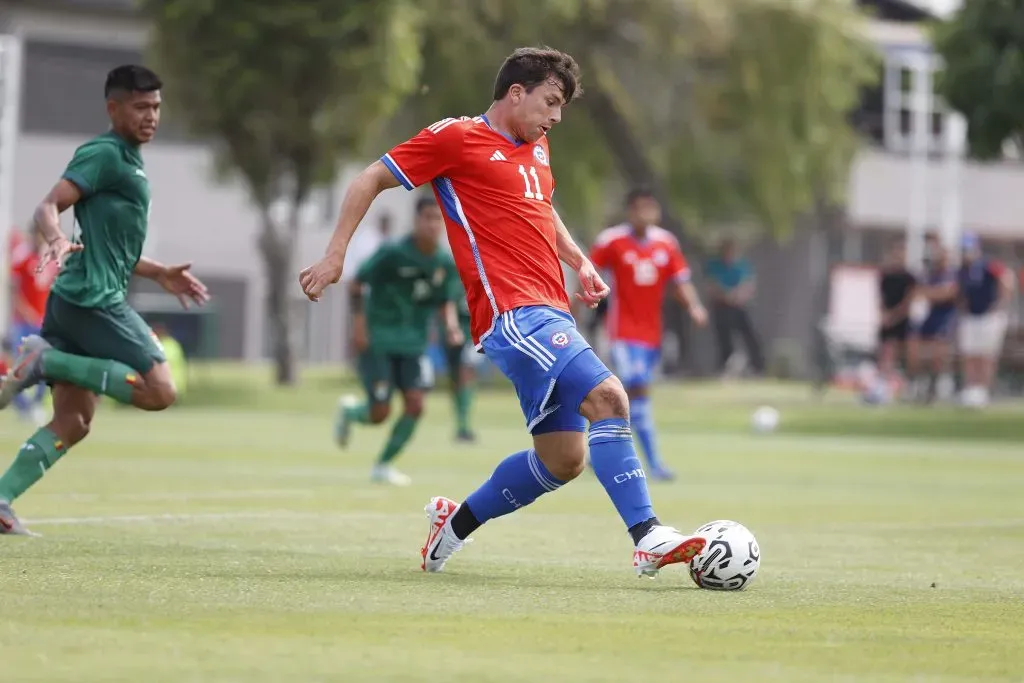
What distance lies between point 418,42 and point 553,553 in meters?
25.5

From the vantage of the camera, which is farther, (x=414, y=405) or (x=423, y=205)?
(x=423, y=205)

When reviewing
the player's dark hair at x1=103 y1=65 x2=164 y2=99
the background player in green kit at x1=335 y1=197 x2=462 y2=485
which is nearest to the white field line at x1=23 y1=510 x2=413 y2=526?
the player's dark hair at x1=103 y1=65 x2=164 y2=99

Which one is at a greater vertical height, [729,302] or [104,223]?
[104,223]

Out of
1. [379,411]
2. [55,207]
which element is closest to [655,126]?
[379,411]

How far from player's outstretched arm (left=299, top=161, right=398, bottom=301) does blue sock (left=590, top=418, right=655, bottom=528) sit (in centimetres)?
124

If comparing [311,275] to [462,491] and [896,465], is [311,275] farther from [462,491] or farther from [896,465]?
[896,465]

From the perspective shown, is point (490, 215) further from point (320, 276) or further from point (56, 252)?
point (56, 252)

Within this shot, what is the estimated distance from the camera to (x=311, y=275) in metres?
8.21

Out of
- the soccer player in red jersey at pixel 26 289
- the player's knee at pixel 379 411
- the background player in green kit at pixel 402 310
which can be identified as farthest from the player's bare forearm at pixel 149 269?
the soccer player in red jersey at pixel 26 289

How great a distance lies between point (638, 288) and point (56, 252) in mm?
8940

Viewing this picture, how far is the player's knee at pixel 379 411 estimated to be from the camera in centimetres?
1711

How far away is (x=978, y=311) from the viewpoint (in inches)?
1208

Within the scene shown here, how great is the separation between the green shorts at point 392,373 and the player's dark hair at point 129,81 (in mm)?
6525

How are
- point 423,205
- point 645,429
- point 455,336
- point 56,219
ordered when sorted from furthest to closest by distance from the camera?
point 645,429, point 455,336, point 423,205, point 56,219
